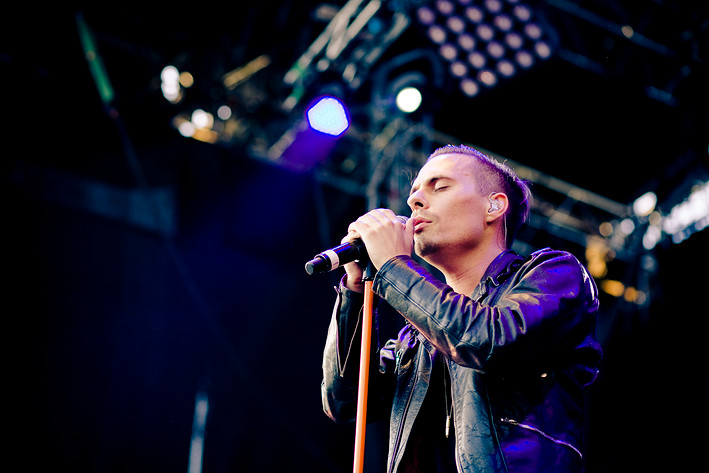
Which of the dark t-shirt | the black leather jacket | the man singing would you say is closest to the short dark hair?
the man singing

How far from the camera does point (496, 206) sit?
2078mm

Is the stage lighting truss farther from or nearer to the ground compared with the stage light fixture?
farther from the ground

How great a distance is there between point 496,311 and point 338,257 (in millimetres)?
462

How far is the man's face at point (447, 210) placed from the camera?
1926mm

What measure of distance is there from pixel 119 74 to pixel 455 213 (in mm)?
3482

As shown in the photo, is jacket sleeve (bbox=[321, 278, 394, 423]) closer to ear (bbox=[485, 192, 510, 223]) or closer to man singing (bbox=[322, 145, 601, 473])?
man singing (bbox=[322, 145, 601, 473])

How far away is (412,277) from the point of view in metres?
1.55

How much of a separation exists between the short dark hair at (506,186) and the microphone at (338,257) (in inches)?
21.2

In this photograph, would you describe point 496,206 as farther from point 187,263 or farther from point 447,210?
point 187,263

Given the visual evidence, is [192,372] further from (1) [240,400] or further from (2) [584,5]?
(2) [584,5]

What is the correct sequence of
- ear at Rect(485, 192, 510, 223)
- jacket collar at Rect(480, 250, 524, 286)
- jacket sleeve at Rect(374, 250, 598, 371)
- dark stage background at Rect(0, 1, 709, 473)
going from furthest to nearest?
dark stage background at Rect(0, 1, 709, 473), ear at Rect(485, 192, 510, 223), jacket collar at Rect(480, 250, 524, 286), jacket sleeve at Rect(374, 250, 598, 371)

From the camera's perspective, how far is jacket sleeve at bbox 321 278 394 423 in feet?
6.34

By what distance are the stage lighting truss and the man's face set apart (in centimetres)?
258

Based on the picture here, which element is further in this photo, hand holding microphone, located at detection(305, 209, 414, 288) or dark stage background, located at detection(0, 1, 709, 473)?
dark stage background, located at detection(0, 1, 709, 473)
